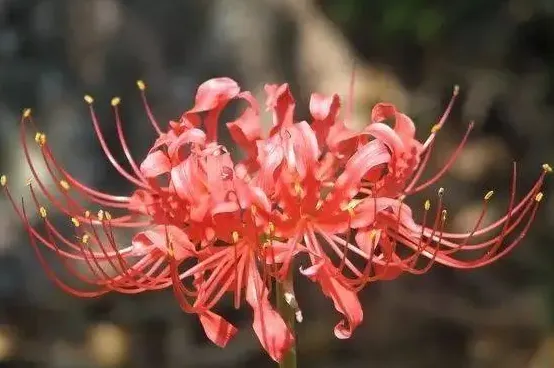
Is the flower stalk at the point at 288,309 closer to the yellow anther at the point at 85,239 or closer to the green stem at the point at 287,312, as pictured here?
the green stem at the point at 287,312

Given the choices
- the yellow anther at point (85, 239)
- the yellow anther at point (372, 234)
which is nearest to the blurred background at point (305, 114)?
the yellow anther at point (85, 239)

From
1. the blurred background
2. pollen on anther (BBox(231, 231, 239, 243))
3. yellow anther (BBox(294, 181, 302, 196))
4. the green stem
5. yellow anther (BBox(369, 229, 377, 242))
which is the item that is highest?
yellow anther (BBox(294, 181, 302, 196))

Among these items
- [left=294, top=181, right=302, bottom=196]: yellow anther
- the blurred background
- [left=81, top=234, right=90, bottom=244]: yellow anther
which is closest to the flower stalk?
[left=294, top=181, right=302, bottom=196]: yellow anther

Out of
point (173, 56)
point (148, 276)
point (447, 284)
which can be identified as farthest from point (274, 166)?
point (447, 284)

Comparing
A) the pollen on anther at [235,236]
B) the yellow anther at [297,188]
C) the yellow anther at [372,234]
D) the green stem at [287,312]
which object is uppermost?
the yellow anther at [297,188]

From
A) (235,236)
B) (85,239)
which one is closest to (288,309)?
(235,236)

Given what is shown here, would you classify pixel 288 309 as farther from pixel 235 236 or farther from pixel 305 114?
pixel 305 114

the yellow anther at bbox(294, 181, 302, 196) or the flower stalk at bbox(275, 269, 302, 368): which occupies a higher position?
the yellow anther at bbox(294, 181, 302, 196)

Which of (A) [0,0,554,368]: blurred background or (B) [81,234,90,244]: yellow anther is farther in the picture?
(A) [0,0,554,368]: blurred background

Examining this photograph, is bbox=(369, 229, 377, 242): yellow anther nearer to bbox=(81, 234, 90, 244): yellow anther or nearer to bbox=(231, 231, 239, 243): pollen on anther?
bbox=(231, 231, 239, 243): pollen on anther
